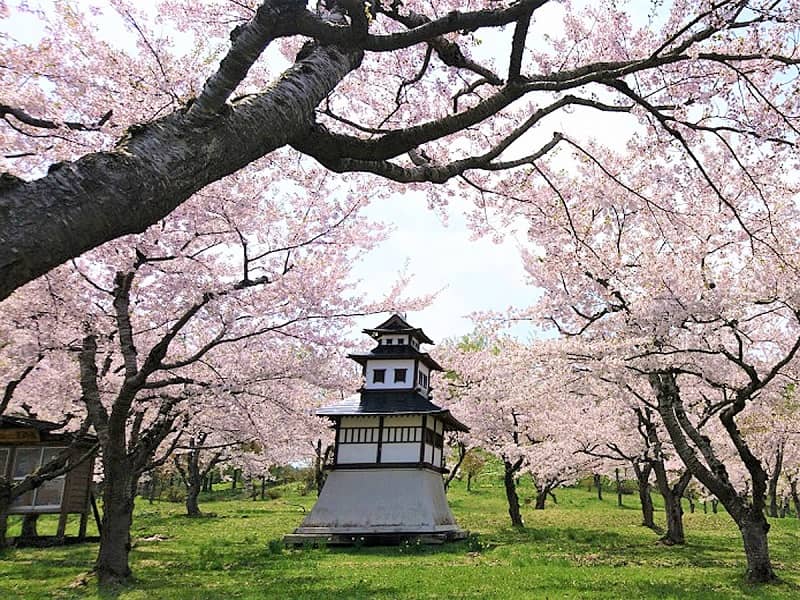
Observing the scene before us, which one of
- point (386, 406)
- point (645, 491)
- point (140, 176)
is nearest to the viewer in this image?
point (140, 176)

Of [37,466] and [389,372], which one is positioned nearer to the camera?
[37,466]

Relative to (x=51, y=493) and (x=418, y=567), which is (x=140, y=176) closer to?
(x=418, y=567)

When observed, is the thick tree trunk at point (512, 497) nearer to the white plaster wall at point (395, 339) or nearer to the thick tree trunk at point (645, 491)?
the thick tree trunk at point (645, 491)

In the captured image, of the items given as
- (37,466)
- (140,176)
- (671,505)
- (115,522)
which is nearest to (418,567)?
(115,522)

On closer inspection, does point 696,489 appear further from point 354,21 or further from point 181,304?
point 354,21

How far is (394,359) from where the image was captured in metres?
22.6

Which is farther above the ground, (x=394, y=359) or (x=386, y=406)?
(x=394, y=359)

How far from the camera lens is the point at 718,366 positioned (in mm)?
12070

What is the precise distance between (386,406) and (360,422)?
1.07 m

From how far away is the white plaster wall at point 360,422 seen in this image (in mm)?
21828

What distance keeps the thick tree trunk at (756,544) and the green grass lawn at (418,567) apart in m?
0.31

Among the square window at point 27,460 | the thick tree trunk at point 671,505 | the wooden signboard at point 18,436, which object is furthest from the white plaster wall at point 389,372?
the square window at point 27,460

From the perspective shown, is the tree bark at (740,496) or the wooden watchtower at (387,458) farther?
the wooden watchtower at (387,458)

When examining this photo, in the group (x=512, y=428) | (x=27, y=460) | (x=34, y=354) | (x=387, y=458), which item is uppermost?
(x=512, y=428)
